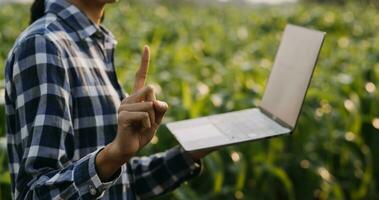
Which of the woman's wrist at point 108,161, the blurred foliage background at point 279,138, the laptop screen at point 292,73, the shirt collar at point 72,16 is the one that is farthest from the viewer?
the blurred foliage background at point 279,138

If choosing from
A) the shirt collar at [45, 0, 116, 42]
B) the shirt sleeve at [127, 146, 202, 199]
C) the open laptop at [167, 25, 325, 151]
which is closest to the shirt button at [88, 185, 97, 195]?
the open laptop at [167, 25, 325, 151]

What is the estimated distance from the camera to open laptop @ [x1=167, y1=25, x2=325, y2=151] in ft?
5.26

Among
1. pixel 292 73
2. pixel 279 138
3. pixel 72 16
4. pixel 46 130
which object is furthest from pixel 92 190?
pixel 279 138

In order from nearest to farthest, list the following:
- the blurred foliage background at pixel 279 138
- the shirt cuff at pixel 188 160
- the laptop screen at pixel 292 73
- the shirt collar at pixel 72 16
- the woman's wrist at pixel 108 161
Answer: the woman's wrist at pixel 108 161
the shirt collar at pixel 72 16
the laptop screen at pixel 292 73
the shirt cuff at pixel 188 160
the blurred foliage background at pixel 279 138

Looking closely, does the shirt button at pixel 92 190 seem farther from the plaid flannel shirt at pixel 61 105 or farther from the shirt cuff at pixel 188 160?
the shirt cuff at pixel 188 160

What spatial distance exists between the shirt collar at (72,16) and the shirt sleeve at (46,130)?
0.16 m

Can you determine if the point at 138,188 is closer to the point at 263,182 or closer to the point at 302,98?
the point at 302,98

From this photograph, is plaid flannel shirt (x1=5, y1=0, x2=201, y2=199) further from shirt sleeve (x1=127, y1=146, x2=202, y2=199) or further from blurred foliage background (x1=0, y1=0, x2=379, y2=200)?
blurred foliage background (x1=0, y1=0, x2=379, y2=200)

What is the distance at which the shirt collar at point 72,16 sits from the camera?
5.05 feet

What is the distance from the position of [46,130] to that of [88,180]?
0.13 metres

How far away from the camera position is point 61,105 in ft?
4.46

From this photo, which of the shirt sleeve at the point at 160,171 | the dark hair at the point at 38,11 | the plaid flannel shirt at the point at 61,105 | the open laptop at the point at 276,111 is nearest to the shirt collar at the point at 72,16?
the plaid flannel shirt at the point at 61,105

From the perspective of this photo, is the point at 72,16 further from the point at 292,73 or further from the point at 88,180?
the point at 292,73

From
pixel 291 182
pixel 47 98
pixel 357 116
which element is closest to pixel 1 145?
pixel 47 98
